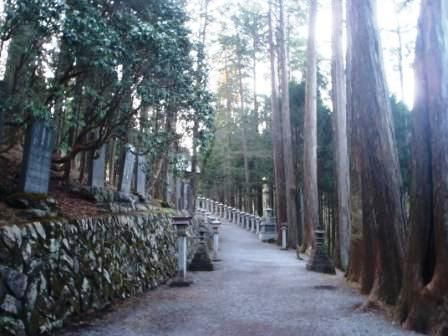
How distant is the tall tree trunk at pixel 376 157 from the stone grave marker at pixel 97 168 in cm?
482

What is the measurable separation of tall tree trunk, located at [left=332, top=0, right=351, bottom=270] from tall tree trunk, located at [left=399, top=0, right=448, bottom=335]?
6443mm

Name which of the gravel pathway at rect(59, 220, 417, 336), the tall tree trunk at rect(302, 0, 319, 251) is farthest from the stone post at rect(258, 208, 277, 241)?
the gravel pathway at rect(59, 220, 417, 336)

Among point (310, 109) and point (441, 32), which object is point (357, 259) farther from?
point (310, 109)

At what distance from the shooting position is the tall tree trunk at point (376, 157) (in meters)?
6.54

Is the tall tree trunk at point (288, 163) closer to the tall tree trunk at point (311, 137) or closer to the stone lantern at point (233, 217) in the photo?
the tall tree trunk at point (311, 137)

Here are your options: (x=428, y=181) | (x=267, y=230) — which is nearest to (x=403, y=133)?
(x=267, y=230)

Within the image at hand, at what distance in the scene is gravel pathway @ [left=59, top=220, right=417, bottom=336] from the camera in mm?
5176

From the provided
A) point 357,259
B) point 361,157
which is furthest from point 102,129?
point 357,259

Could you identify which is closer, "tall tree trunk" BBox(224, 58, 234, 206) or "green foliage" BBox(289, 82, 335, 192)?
"green foliage" BBox(289, 82, 335, 192)

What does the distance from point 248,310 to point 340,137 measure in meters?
7.35

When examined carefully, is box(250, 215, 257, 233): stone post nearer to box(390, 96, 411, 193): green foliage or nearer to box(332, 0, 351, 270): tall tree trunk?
box(390, 96, 411, 193): green foliage

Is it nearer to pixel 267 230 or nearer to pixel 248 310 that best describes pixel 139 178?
pixel 248 310

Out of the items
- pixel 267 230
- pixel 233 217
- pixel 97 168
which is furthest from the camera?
pixel 233 217

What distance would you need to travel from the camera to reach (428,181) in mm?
5508
